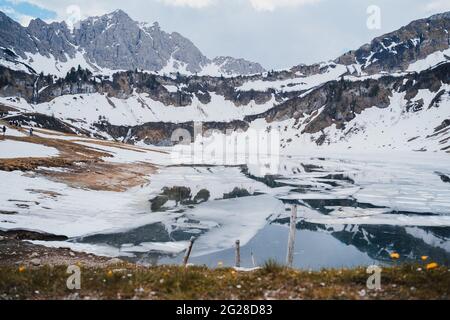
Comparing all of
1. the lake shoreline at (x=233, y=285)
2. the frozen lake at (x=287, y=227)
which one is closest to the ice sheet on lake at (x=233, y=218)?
the frozen lake at (x=287, y=227)

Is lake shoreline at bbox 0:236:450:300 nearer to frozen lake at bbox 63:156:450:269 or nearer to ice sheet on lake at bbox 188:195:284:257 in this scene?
frozen lake at bbox 63:156:450:269

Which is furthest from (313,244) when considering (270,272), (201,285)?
(201,285)

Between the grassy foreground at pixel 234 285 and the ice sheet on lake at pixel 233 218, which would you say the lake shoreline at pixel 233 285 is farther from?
the ice sheet on lake at pixel 233 218

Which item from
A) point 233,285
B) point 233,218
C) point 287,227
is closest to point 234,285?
point 233,285

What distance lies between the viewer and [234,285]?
9984 millimetres

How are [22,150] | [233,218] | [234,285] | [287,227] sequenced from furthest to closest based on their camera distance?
[22,150]
[233,218]
[287,227]
[234,285]

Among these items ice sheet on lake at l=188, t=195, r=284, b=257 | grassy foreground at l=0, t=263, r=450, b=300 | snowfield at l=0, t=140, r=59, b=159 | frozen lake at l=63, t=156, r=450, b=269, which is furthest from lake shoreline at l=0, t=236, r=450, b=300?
snowfield at l=0, t=140, r=59, b=159

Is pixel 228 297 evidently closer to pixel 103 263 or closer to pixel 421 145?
pixel 103 263

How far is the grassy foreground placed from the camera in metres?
9.09

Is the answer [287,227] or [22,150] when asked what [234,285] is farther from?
[22,150]

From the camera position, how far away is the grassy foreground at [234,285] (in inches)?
358

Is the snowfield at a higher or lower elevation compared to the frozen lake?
higher

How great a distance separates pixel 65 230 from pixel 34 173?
2140 centimetres

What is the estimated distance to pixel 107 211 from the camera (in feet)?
108
